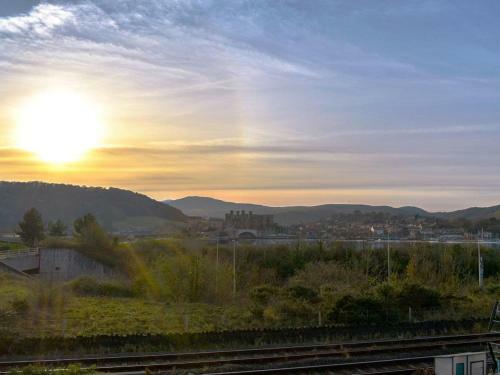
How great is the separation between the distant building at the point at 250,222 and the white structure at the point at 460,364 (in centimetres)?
6022

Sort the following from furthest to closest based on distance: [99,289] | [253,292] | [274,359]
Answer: [99,289]
[253,292]
[274,359]

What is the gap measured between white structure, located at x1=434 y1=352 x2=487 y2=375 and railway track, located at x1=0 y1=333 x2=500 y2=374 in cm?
291

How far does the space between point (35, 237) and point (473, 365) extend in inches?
2683

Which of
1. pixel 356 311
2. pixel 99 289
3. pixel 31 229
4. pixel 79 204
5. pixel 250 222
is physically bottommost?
pixel 99 289

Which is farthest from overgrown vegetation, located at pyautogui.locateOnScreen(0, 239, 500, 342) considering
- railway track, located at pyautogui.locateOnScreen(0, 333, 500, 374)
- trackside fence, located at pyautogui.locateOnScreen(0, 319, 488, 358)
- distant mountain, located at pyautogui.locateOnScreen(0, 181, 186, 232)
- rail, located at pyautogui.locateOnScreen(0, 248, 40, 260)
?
distant mountain, located at pyautogui.locateOnScreen(0, 181, 186, 232)

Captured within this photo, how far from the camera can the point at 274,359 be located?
15.8m

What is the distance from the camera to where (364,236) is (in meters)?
61.9

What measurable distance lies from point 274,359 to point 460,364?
5820 mm

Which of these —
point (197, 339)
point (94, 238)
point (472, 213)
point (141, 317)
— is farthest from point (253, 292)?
point (472, 213)

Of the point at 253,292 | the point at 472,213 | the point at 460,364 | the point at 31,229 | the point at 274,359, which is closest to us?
the point at 460,364

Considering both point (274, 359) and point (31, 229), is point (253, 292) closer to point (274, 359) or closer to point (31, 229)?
Result: point (274, 359)

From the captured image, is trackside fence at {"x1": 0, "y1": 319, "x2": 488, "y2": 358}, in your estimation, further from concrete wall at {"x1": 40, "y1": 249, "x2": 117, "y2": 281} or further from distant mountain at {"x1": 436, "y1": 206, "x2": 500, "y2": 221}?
distant mountain at {"x1": 436, "y1": 206, "x2": 500, "y2": 221}

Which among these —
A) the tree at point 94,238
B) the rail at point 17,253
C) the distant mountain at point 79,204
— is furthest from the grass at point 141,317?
the distant mountain at point 79,204

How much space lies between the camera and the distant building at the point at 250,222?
74444 mm
